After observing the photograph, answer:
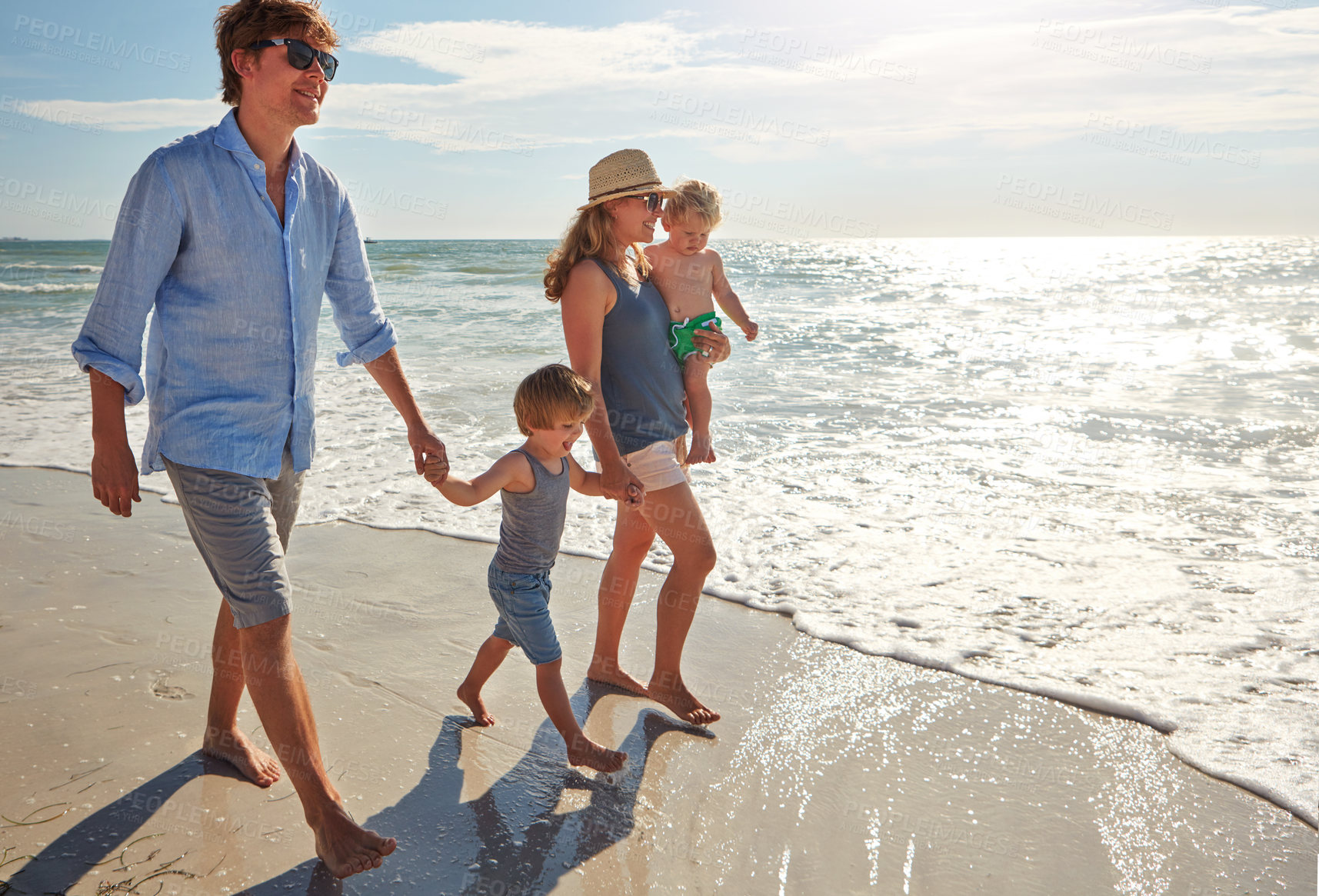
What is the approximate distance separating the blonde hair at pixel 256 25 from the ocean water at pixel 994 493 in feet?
10.7

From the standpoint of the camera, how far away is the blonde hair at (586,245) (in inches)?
125

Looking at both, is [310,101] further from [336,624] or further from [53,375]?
[53,375]

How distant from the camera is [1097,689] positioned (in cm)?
373

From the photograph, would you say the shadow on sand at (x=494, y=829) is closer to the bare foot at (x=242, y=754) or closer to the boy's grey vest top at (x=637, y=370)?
the bare foot at (x=242, y=754)

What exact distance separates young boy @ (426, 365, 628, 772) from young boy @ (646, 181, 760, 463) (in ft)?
2.10

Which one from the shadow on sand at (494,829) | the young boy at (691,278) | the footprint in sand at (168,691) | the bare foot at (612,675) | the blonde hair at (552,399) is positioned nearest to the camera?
the shadow on sand at (494,829)

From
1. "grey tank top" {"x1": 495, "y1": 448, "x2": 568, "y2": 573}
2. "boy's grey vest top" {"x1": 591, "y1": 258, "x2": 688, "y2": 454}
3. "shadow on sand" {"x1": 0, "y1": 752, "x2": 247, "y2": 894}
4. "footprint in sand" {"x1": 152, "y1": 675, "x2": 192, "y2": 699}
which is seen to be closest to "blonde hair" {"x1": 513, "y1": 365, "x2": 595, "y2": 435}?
"grey tank top" {"x1": 495, "y1": 448, "x2": 568, "y2": 573}

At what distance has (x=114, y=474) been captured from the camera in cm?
216

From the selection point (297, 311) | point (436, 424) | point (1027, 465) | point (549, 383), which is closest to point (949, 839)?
point (549, 383)

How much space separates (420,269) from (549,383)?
33.0m

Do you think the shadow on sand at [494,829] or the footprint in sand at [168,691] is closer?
the shadow on sand at [494,829]

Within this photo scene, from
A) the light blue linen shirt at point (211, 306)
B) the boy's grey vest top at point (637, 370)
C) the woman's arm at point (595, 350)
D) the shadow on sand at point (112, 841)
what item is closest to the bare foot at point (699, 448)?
the boy's grey vest top at point (637, 370)

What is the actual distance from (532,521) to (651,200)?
1.24 m

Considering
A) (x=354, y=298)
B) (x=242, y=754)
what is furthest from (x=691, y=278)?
(x=242, y=754)
